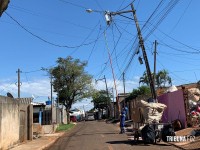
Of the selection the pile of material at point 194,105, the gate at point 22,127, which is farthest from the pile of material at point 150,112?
the gate at point 22,127

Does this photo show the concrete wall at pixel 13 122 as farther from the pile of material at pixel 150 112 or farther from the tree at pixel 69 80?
the tree at pixel 69 80

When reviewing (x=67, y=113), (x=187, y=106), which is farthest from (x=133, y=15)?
(x=67, y=113)

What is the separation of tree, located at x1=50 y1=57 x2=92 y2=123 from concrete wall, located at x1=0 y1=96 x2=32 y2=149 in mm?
49788

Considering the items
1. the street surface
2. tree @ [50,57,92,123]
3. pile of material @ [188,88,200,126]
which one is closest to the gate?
the street surface

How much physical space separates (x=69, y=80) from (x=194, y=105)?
53615 millimetres

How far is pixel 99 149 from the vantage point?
16.9m

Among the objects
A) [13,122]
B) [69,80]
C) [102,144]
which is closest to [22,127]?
[13,122]

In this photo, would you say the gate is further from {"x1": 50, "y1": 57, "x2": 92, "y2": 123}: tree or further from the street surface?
{"x1": 50, "y1": 57, "x2": 92, "y2": 123}: tree

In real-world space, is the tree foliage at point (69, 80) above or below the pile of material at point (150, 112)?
above

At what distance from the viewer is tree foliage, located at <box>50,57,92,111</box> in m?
75.7

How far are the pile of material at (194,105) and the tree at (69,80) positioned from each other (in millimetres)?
51822

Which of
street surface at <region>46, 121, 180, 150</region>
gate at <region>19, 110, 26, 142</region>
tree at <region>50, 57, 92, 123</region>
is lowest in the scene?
street surface at <region>46, 121, 180, 150</region>

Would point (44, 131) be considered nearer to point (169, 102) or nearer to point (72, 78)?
point (169, 102)

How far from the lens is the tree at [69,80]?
2980 inches
